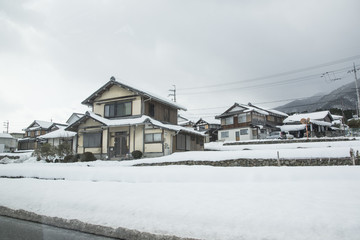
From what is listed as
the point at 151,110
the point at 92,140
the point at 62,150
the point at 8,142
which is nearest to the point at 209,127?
the point at 151,110

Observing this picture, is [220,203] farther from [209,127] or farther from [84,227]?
[209,127]

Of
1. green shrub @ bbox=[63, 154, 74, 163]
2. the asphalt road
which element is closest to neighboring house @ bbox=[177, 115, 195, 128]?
green shrub @ bbox=[63, 154, 74, 163]

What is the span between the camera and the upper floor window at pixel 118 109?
23.3m

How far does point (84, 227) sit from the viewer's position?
5.83m

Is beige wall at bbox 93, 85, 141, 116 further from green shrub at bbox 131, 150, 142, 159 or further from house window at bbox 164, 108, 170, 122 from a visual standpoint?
green shrub at bbox 131, 150, 142, 159

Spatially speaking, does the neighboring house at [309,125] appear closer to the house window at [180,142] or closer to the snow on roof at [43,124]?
the house window at [180,142]

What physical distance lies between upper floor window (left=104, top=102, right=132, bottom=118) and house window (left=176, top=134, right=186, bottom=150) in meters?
5.57

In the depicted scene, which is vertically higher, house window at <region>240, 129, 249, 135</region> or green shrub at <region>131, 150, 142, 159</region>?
house window at <region>240, 129, 249, 135</region>

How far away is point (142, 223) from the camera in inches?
217

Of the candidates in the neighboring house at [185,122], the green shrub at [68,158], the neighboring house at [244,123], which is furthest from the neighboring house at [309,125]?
the green shrub at [68,158]

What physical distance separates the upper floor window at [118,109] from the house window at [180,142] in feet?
18.3

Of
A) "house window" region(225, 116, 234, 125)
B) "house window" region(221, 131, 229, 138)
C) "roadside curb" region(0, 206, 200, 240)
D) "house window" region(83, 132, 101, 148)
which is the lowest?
"roadside curb" region(0, 206, 200, 240)

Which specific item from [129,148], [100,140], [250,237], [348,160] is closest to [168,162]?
[129,148]

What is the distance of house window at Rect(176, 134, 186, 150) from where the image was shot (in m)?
23.8
